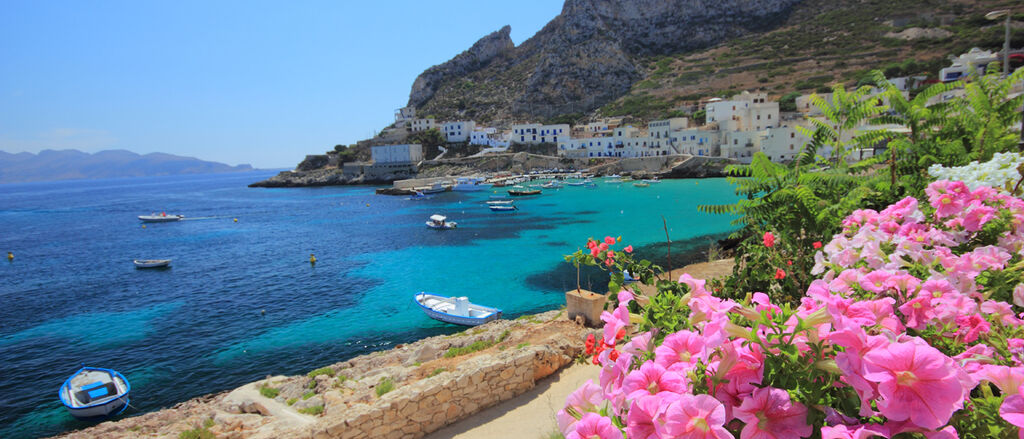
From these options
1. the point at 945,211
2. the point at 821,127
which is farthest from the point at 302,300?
the point at 945,211

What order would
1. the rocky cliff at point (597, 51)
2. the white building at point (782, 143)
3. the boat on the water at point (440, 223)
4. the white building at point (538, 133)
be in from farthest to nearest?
the rocky cliff at point (597, 51)
the white building at point (538, 133)
the white building at point (782, 143)
the boat on the water at point (440, 223)

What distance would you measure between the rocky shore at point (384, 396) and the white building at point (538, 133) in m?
85.5

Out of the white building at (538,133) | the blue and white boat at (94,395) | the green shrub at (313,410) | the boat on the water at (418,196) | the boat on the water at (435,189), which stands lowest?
the blue and white boat at (94,395)

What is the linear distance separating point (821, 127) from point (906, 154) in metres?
1.50

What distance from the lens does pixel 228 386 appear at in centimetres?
1423

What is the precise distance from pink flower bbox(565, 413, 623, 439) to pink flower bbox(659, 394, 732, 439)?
251 millimetres

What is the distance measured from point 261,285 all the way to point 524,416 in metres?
22.7

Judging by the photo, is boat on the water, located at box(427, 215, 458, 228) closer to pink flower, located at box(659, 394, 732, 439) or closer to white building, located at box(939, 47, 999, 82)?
pink flower, located at box(659, 394, 732, 439)

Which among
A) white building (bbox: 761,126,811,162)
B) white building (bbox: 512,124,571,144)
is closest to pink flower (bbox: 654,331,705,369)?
white building (bbox: 761,126,811,162)

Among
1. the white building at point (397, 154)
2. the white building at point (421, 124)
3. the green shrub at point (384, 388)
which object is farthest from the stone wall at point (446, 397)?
the white building at point (421, 124)

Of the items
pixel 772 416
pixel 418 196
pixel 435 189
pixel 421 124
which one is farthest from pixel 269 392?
pixel 421 124

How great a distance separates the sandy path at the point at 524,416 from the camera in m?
7.15

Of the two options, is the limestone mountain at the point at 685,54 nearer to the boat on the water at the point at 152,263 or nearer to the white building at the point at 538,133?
the white building at the point at 538,133

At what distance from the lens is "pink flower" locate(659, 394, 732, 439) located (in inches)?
55.4
